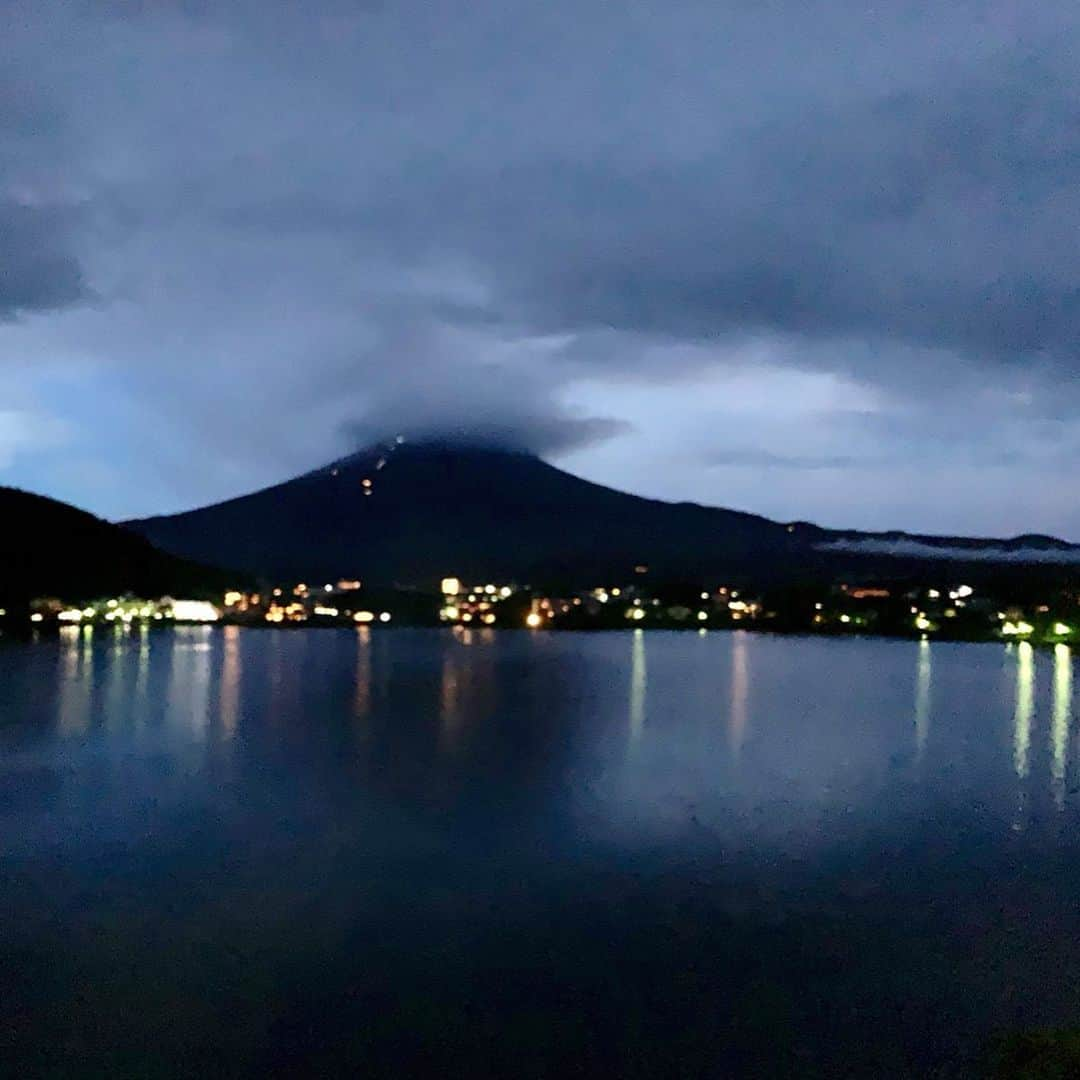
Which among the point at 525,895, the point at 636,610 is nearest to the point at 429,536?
the point at 636,610

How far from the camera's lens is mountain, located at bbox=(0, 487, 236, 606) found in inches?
1463

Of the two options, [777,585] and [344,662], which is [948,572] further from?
[344,662]

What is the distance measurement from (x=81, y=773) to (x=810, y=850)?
4.40 meters

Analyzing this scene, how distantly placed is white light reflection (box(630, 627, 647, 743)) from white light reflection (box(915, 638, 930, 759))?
224 centimetres

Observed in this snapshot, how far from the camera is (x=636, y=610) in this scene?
4822 centimetres

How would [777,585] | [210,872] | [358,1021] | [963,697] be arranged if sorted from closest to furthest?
[358,1021] → [210,872] → [963,697] → [777,585]

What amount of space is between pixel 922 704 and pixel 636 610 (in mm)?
33664

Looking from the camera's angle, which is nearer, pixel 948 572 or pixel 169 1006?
pixel 169 1006

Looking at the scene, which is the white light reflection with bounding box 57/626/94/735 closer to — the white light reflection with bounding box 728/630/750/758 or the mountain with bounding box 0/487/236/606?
the white light reflection with bounding box 728/630/750/758

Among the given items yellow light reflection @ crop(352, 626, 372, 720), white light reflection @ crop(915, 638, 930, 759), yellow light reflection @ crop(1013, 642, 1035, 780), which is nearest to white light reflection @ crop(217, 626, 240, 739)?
yellow light reflection @ crop(352, 626, 372, 720)

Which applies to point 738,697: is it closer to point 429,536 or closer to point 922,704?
point 922,704

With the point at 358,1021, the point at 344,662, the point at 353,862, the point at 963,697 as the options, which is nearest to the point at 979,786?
the point at 353,862

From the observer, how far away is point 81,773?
791 cm

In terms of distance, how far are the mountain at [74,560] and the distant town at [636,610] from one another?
3.05 ft
